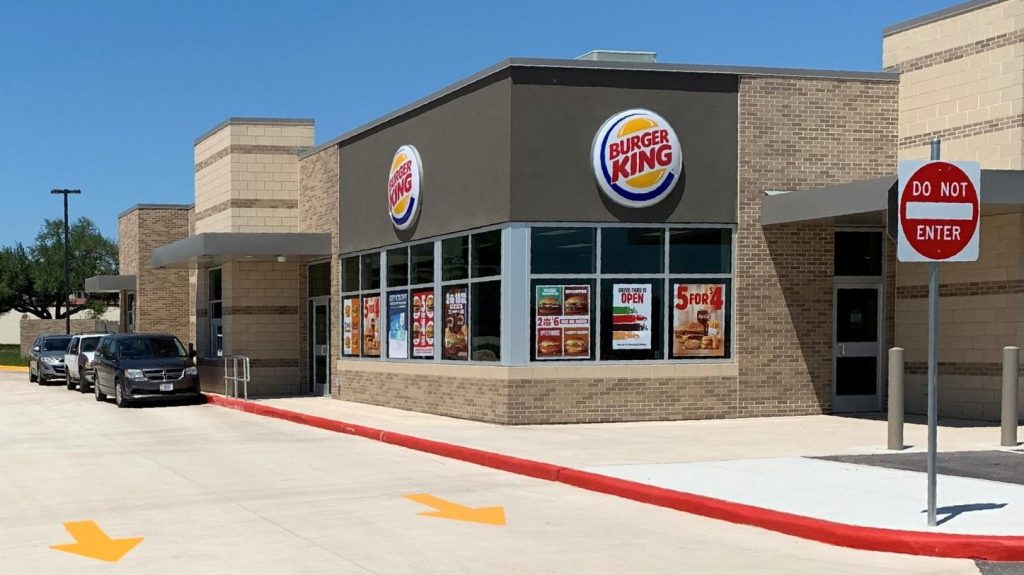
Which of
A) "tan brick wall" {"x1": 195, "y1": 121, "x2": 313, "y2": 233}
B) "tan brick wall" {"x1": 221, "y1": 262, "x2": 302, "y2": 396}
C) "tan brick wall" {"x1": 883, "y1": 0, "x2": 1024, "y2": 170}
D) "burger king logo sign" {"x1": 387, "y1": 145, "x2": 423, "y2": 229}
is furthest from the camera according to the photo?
"tan brick wall" {"x1": 195, "y1": 121, "x2": 313, "y2": 233}

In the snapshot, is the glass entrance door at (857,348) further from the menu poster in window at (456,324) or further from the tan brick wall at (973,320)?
the menu poster in window at (456,324)

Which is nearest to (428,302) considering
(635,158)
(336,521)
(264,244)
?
(635,158)

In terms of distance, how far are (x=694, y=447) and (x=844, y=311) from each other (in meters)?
6.71

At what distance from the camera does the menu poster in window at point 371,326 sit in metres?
25.0

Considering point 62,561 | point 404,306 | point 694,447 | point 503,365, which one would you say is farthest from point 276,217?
point 62,561

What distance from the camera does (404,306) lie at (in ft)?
77.9

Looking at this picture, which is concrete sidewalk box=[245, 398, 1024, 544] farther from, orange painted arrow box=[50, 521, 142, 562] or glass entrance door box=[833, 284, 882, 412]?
orange painted arrow box=[50, 521, 142, 562]

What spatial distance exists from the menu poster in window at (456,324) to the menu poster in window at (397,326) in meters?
1.94

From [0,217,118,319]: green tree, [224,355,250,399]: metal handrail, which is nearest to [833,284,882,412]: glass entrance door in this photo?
[224,355,250,399]: metal handrail

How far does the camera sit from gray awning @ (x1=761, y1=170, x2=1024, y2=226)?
16.8 meters

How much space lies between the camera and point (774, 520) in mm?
10016

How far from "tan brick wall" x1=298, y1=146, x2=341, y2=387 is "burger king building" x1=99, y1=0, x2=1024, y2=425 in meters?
4.74

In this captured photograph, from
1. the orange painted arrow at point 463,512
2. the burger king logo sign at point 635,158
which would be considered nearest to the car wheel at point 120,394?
the burger king logo sign at point 635,158

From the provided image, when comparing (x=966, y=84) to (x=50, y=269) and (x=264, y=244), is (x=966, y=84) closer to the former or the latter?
(x=264, y=244)
